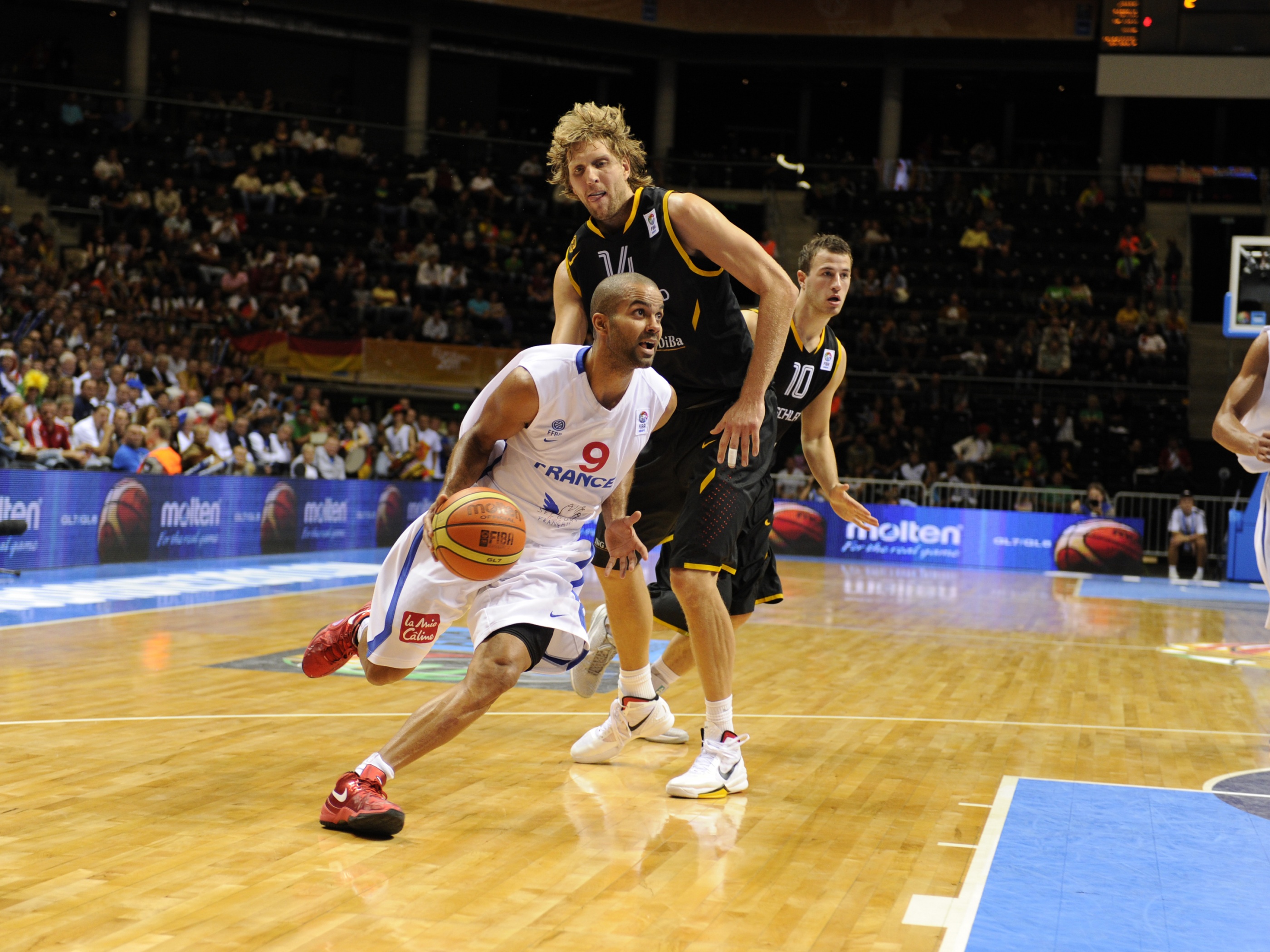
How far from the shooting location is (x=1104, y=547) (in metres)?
18.5

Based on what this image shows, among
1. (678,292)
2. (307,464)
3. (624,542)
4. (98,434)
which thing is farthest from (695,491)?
(307,464)

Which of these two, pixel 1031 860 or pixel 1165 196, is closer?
pixel 1031 860

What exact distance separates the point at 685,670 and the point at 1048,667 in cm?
375

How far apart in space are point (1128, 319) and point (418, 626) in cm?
2129

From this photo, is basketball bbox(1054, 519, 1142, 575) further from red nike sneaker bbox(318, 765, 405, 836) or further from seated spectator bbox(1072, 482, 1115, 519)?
red nike sneaker bbox(318, 765, 405, 836)

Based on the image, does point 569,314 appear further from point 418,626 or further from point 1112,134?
point 1112,134

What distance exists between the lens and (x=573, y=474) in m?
4.14

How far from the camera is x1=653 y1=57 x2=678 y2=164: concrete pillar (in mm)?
28375

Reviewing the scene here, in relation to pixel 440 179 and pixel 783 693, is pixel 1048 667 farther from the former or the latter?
pixel 440 179

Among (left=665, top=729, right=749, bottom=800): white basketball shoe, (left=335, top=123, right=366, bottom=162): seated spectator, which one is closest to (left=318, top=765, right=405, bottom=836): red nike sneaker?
(left=665, top=729, right=749, bottom=800): white basketball shoe

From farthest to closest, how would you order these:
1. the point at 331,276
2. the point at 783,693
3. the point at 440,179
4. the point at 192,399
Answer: the point at 440,179 → the point at 331,276 → the point at 192,399 → the point at 783,693

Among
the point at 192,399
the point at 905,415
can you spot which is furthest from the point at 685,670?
the point at 905,415

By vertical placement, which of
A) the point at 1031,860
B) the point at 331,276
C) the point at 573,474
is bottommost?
the point at 1031,860

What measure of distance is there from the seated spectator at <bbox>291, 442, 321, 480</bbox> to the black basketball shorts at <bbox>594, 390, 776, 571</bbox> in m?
11.2
